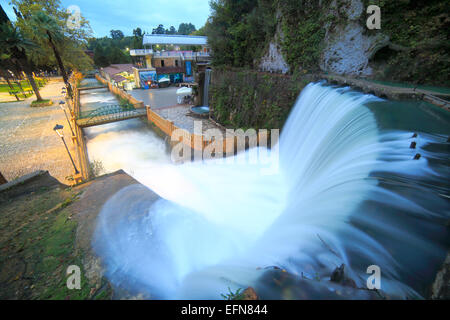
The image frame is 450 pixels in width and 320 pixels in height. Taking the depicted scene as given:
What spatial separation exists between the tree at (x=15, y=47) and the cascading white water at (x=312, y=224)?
87.6 ft

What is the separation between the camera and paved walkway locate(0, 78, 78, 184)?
9.79m

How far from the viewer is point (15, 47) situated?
73.8 ft

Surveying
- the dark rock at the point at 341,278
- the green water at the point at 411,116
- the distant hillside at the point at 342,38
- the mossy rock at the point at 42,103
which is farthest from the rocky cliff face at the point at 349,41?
the mossy rock at the point at 42,103

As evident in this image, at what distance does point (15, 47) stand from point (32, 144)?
1895cm

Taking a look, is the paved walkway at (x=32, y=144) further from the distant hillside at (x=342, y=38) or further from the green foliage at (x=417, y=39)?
the green foliage at (x=417, y=39)

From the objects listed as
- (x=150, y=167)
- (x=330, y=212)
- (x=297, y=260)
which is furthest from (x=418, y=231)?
(x=150, y=167)

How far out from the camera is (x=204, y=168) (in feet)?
33.7

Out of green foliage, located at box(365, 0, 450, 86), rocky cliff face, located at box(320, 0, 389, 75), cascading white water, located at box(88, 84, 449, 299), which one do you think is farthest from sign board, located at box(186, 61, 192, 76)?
cascading white water, located at box(88, 84, 449, 299)

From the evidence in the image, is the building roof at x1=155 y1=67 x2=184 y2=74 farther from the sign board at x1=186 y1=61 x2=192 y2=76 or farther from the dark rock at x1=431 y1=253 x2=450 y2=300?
the dark rock at x1=431 y1=253 x2=450 y2=300

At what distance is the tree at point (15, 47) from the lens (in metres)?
21.1
